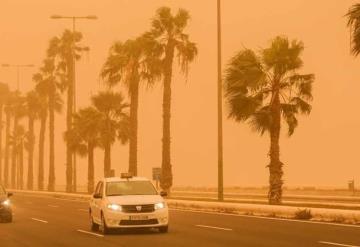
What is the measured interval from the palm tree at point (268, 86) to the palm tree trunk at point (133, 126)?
72.5ft

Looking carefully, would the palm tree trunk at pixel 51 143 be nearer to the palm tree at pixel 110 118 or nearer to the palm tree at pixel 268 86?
the palm tree at pixel 110 118

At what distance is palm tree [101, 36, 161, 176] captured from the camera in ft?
195

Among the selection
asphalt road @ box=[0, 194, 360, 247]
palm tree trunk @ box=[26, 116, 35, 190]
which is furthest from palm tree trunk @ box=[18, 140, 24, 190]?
asphalt road @ box=[0, 194, 360, 247]

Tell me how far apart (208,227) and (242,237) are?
4257mm

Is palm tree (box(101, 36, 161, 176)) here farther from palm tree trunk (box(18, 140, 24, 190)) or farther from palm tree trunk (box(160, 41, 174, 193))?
palm tree trunk (box(18, 140, 24, 190))

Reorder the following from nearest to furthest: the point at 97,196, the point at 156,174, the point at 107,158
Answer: the point at 97,196
the point at 156,174
the point at 107,158

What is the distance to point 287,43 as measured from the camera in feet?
128

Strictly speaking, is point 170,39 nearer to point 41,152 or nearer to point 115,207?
point 115,207

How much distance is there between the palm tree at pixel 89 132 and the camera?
72.4 m

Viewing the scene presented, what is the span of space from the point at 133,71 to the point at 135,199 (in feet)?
129

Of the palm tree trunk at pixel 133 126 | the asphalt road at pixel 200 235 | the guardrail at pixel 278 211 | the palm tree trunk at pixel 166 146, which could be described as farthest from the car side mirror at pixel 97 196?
the palm tree trunk at pixel 133 126

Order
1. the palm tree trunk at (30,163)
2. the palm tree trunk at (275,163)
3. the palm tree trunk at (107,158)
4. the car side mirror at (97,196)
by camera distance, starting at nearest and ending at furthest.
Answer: the car side mirror at (97,196) → the palm tree trunk at (275,163) → the palm tree trunk at (107,158) → the palm tree trunk at (30,163)

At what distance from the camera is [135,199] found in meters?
22.0

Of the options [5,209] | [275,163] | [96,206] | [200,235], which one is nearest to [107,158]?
[275,163]
